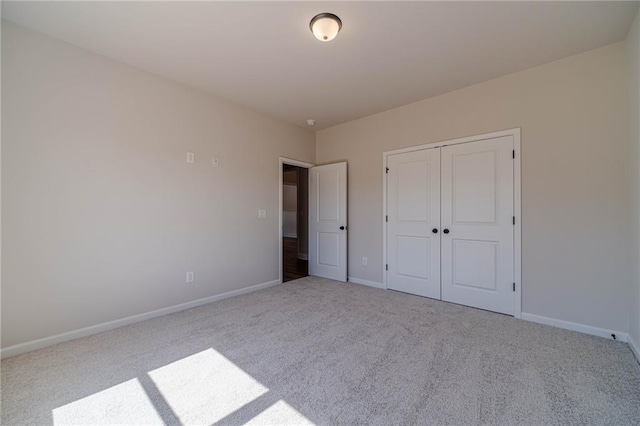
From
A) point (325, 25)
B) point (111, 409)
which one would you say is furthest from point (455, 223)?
point (111, 409)

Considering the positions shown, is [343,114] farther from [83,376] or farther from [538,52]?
[83,376]

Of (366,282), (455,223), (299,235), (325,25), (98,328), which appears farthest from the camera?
(299,235)

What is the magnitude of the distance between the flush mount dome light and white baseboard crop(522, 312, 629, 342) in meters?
3.35

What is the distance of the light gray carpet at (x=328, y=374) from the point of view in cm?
151

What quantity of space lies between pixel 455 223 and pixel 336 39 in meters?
2.48

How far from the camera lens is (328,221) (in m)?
4.61

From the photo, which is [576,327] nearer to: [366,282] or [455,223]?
Answer: [455,223]

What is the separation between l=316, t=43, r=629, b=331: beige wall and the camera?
2369mm

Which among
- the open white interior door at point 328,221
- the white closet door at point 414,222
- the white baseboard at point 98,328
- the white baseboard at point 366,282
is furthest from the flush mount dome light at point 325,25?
the white baseboard at point 366,282

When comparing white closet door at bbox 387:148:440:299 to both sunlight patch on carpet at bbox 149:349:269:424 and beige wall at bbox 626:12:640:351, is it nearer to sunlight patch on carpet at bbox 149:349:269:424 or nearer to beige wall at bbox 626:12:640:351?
beige wall at bbox 626:12:640:351

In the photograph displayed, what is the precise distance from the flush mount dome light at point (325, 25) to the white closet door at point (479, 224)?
2079mm

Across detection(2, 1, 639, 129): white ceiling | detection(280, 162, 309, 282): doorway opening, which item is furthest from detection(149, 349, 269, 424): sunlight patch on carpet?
detection(2, 1, 639, 129): white ceiling

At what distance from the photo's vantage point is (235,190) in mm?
3660

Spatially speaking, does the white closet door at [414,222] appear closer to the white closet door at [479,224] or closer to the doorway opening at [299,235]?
the white closet door at [479,224]
